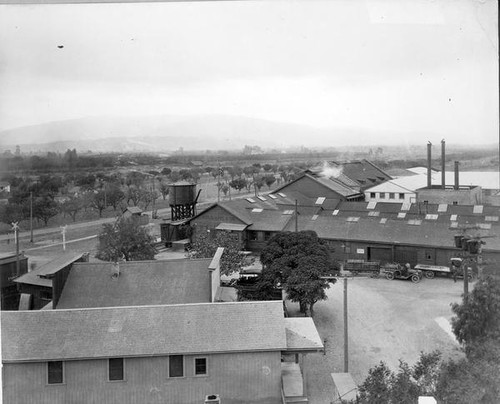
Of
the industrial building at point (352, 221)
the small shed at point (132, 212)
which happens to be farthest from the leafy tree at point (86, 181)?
the industrial building at point (352, 221)

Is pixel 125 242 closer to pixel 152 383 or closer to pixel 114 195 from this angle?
pixel 114 195

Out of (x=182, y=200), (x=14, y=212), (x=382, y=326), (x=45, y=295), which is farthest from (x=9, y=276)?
(x=382, y=326)

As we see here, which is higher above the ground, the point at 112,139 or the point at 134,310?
the point at 112,139

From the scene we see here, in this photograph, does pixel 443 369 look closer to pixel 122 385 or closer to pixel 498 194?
pixel 498 194

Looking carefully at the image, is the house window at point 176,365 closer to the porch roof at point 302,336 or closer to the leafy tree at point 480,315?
the porch roof at point 302,336

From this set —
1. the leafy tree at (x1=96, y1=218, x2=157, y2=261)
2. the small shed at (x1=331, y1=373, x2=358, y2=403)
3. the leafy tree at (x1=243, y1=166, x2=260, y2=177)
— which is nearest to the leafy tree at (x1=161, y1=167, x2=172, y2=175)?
the leafy tree at (x1=96, y1=218, x2=157, y2=261)

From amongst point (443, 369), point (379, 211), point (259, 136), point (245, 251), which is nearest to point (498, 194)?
point (379, 211)
